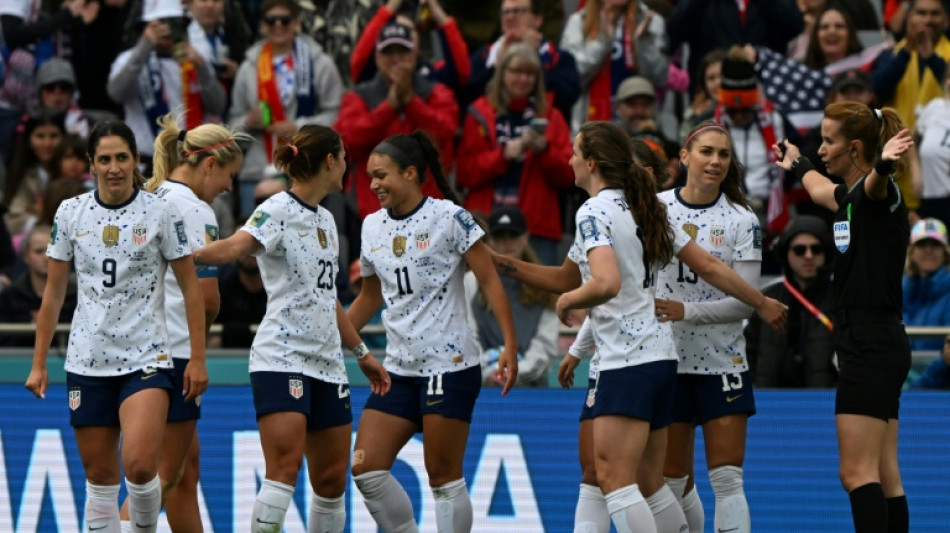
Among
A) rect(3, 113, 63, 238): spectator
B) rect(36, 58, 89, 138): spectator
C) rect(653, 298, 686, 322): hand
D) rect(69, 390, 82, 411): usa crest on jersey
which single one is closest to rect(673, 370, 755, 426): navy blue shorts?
rect(653, 298, 686, 322): hand

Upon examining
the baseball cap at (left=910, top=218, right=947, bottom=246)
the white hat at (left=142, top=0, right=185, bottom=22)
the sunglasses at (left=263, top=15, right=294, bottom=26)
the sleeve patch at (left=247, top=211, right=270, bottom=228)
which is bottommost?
the baseball cap at (left=910, top=218, right=947, bottom=246)

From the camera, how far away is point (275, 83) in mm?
12875

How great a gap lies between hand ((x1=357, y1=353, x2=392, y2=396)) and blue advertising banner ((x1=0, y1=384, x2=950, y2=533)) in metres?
1.82

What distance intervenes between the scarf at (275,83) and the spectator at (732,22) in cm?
286

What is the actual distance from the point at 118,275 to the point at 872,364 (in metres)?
3.55

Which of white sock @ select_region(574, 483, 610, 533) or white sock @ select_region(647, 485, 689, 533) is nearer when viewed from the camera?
white sock @ select_region(647, 485, 689, 533)

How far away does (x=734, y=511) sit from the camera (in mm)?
8477

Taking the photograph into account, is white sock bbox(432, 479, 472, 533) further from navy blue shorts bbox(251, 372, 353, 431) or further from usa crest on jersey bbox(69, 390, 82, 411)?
usa crest on jersey bbox(69, 390, 82, 411)

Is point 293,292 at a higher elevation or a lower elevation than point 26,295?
higher

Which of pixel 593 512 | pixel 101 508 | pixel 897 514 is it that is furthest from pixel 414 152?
pixel 897 514

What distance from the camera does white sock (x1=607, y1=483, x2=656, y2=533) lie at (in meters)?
7.68

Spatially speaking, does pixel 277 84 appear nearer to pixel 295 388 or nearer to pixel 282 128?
pixel 282 128

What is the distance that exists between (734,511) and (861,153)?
1875 mm

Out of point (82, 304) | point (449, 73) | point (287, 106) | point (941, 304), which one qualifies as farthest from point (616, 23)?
point (82, 304)
